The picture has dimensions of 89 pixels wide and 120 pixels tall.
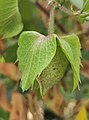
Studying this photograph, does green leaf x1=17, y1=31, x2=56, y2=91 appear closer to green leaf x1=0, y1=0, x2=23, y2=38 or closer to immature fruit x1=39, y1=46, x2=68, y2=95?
Answer: immature fruit x1=39, y1=46, x2=68, y2=95

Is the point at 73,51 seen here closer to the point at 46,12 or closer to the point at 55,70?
the point at 55,70

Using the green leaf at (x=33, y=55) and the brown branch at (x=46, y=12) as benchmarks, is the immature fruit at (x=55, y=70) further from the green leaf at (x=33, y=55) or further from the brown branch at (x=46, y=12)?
the brown branch at (x=46, y=12)

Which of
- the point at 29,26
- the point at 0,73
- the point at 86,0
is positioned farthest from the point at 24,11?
the point at 86,0

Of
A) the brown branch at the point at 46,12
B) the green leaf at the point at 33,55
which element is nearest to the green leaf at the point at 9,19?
the green leaf at the point at 33,55

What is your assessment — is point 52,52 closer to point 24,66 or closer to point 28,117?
point 24,66

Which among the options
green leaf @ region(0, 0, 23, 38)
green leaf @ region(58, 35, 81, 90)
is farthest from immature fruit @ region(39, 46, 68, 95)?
green leaf @ region(0, 0, 23, 38)

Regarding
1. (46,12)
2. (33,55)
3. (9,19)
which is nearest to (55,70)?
(33,55)
